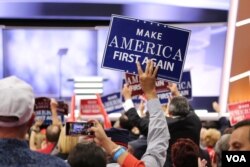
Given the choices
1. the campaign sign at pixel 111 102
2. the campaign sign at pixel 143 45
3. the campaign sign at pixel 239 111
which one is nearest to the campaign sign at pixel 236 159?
the campaign sign at pixel 143 45

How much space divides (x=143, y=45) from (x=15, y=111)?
2.20 meters

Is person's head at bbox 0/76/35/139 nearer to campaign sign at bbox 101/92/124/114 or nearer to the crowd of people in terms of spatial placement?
the crowd of people

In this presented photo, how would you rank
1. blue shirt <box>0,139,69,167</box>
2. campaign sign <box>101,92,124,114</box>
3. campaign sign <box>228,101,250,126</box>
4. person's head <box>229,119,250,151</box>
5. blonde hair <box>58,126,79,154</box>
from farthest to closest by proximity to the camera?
campaign sign <box>101,92,124,114</box>
campaign sign <box>228,101,250,126</box>
blonde hair <box>58,126,79,154</box>
person's head <box>229,119,250,151</box>
blue shirt <box>0,139,69,167</box>

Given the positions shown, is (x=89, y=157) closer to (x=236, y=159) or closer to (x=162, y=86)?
(x=236, y=159)

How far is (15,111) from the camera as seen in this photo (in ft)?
5.78

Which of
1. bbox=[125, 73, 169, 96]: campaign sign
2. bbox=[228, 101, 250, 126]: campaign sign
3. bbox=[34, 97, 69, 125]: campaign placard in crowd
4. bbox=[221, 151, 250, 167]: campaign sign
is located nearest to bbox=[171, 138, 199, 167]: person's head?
bbox=[221, 151, 250, 167]: campaign sign

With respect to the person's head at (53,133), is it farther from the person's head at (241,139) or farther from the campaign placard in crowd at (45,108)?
the person's head at (241,139)

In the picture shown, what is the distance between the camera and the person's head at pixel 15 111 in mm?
1762

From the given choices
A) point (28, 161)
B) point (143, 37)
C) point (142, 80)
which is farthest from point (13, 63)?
point (28, 161)

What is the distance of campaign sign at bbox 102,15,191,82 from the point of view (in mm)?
3770

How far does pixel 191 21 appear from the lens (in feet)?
39.7

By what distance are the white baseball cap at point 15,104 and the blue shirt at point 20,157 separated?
67 millimetres

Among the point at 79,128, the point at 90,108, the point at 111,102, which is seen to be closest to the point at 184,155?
the point at 79,128

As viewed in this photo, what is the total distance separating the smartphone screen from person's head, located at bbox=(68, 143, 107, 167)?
0.73 feet
